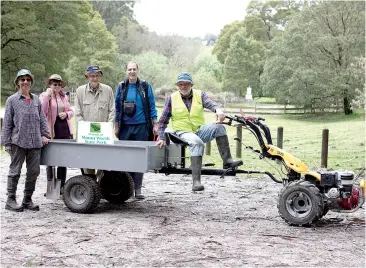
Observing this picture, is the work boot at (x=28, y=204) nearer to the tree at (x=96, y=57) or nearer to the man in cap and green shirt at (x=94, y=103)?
the man in cap and green shirt at (x=94, y=103)

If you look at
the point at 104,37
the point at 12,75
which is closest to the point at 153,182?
the point at 12,75

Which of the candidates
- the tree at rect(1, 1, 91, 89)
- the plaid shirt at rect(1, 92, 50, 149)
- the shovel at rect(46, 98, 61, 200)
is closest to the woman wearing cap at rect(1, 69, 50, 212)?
the plaid shirt at rect(1, 92, 50, 149)

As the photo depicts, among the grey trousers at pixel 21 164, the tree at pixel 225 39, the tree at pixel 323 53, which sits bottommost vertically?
the grey trousers at pixel 21 164

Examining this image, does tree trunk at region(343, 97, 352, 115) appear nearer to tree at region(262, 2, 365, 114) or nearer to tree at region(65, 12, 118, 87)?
tree at region(262, 2, 365, 114)

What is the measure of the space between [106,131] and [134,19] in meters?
70.5

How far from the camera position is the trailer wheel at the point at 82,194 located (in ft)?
22.7

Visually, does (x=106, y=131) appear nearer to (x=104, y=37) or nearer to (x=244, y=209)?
(x=244, y=209)

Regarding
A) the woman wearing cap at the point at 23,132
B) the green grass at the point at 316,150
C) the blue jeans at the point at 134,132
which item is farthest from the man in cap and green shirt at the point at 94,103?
the green grass at the point at 316,150

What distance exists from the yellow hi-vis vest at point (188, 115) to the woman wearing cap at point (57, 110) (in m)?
1.71

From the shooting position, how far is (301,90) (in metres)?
37.2

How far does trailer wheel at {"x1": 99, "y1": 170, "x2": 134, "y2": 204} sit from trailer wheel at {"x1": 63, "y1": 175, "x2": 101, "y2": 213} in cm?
74

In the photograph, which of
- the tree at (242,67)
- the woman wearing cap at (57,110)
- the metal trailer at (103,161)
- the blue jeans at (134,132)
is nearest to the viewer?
Answer: the metal trailer at (103,161)

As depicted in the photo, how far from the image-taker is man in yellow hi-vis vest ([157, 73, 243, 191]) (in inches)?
267

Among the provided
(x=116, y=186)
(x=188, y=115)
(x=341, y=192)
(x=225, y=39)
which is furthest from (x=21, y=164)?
(x=225, y=39)
